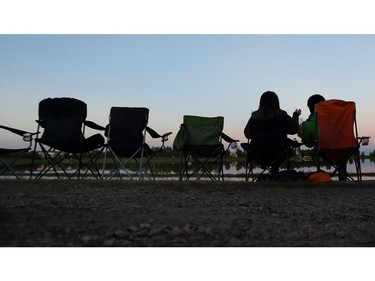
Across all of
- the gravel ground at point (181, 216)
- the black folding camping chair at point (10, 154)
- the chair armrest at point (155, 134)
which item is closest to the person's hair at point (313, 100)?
the gravel ground at point (181, 216)

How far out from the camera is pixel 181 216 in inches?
95.0

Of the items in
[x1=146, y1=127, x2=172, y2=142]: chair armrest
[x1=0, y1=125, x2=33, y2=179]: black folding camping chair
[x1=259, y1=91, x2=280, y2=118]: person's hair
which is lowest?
[x1=0, y1=125, x2=33, y2=179]: black folding camping chair

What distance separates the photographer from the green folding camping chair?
17.1ft

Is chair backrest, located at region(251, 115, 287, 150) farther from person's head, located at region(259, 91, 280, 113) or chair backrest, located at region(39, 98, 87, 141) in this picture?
chair backrest, located at region(39, 98, 87, 141)

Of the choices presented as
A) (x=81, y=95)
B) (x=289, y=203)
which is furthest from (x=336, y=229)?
(x=81, y=95)

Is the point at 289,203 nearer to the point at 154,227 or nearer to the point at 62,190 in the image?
the point at 154,227

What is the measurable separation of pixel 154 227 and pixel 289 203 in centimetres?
143

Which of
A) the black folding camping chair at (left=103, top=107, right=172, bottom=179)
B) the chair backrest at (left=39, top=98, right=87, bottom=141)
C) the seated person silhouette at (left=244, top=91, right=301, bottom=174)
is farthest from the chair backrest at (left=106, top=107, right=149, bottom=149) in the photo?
the seated person silhouette at (left=244, top=91, right=301, bottom=174)

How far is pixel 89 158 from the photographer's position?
17.0 feet

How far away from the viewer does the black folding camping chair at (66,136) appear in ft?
16.4

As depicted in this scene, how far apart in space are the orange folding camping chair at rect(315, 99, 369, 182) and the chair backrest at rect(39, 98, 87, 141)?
311 cm

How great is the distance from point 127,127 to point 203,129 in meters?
1.06

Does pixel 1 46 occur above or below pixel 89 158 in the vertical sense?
above

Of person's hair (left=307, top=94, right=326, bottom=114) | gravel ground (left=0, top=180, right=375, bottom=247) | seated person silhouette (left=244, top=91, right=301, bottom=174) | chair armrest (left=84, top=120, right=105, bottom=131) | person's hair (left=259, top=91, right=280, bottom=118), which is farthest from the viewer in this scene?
person's hair (left=307, top=94, right=326, bottom=114)
